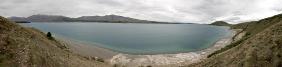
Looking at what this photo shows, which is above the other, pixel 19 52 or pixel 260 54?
pixel 260 54

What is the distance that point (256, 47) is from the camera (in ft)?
86.0

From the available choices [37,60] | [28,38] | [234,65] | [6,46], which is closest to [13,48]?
[6,46]

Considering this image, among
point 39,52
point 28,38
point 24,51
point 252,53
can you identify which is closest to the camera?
point 252,53

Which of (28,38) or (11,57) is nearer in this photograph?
(11,57)

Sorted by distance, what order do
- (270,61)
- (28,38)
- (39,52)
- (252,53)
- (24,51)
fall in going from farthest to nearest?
1. (28,38)
2. (39,52)
3. (24,51)
4. (252,53)
5. (270,61)

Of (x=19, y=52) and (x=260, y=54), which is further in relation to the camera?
(x=19, y=52)

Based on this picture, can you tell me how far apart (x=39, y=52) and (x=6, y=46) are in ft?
11.6

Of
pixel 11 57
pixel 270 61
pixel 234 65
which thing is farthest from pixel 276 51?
pixel 11 57

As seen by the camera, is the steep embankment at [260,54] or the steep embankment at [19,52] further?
the steep embankment at [19,52]

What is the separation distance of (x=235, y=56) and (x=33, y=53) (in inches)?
746

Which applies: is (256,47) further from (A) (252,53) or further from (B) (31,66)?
(B) (31,66)

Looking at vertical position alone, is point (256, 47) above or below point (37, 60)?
above

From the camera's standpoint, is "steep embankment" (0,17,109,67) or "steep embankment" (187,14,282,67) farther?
"steep embankment" (0,17,109,67)

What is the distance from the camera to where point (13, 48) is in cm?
2655
